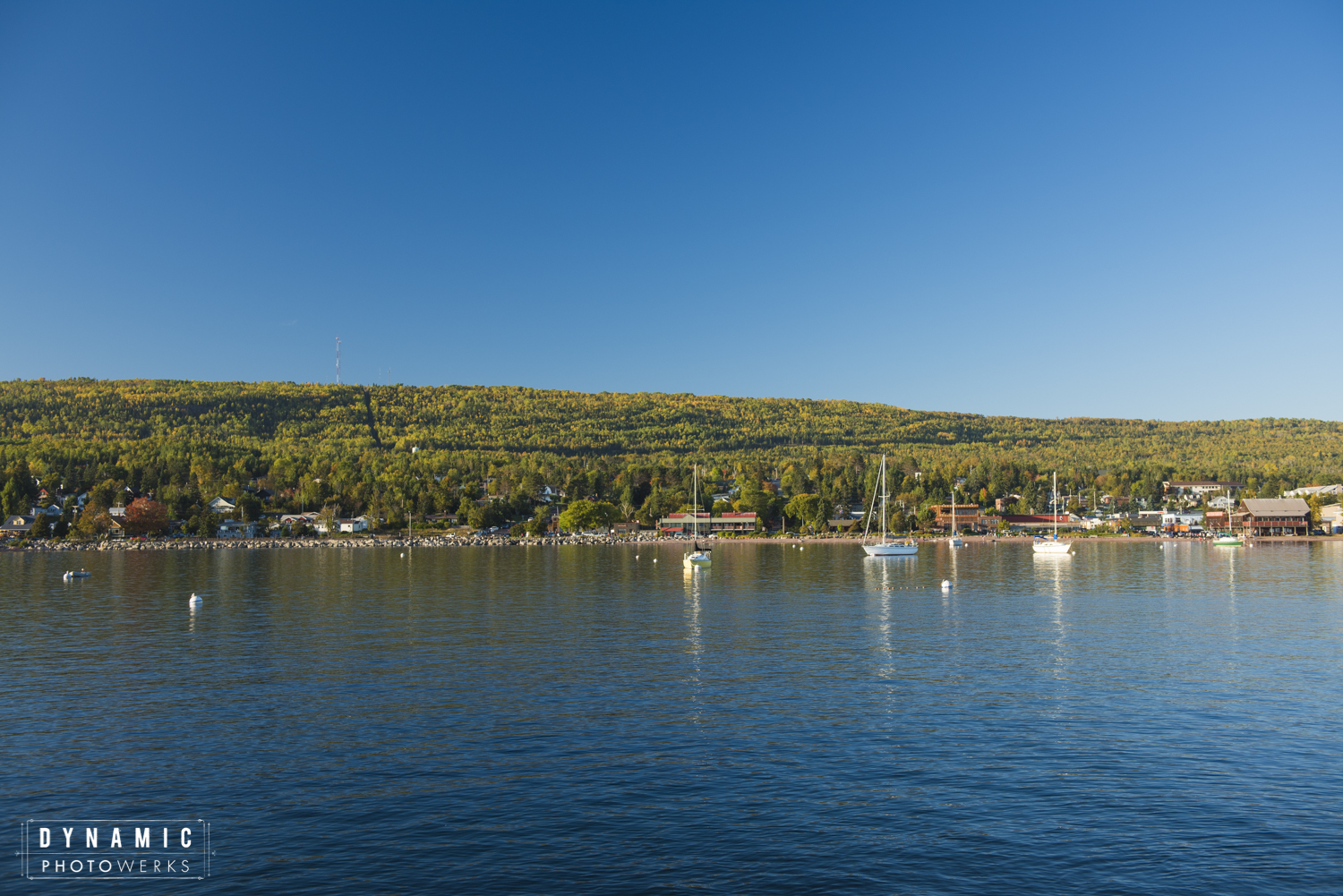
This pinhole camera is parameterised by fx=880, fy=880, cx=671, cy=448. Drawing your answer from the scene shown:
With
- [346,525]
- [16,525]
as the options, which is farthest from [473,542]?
[16,525]

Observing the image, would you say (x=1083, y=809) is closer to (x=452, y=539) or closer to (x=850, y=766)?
(x=850, y=766)

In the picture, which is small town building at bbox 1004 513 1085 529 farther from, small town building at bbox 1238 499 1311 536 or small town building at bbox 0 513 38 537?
small town building at bbox 0 513 38 537

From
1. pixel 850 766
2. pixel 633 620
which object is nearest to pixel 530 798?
pixel 850 766

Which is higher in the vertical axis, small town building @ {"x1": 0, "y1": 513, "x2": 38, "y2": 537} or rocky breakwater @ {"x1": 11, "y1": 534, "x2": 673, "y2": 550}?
small town building @ {"x1": 0, "y1": 513, "x2": 38, "y2": 537}

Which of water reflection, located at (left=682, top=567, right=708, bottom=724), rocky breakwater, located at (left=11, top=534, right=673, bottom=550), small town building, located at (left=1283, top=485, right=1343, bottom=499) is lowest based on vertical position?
rocky breakwater, located at (left=11, top=534, right=673, bottom=550)

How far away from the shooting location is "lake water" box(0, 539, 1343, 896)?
1553 centimetres

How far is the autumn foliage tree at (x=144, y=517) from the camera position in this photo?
169000mm

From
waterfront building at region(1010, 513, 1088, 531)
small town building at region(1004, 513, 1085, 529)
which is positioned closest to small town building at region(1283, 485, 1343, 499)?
waterfront building at region(1010, 513, 1088, 531)

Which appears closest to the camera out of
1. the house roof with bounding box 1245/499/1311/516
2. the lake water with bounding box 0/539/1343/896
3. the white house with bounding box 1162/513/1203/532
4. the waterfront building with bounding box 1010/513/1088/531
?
the lake water with bounding box 0/539/1343/896

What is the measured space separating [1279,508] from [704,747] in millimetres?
181615

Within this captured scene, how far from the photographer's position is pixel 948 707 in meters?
26.4

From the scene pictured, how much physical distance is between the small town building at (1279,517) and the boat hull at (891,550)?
304 ft

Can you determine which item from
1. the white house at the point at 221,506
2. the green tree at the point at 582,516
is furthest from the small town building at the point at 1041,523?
the white house at the point at 221,506

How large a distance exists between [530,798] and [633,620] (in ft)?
95.8
